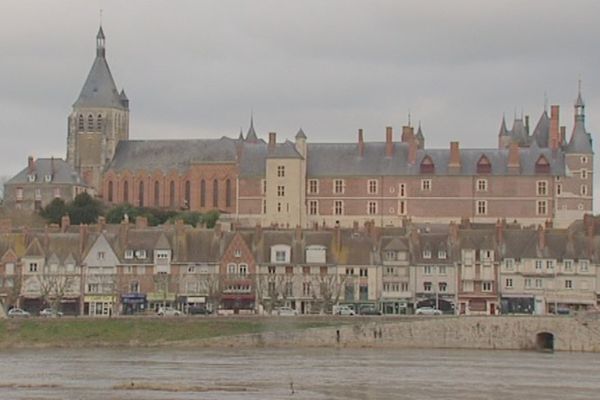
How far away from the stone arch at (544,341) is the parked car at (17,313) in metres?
25.5

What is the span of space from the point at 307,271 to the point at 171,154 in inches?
2181

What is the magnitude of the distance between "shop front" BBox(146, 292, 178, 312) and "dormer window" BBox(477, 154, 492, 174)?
135 ft

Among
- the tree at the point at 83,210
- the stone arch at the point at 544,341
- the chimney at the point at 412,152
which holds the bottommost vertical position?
the stone arch at the point at 544,341

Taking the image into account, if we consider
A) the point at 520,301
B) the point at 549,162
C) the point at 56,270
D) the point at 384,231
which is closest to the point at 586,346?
the point at 520,301

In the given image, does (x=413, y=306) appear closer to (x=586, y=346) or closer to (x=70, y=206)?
(x=586, y=346)

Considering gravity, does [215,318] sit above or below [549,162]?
below

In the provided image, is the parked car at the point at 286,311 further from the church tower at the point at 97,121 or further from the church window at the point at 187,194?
the church tower at the point at 97,121

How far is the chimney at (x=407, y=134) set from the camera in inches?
5300

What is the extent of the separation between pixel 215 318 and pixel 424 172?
52260 mm

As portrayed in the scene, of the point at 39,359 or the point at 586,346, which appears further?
the point at 586,346

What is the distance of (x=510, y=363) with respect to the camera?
7000 cm

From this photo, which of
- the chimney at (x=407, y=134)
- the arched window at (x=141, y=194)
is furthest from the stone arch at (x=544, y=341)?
the arched window at (x=141, y=194)

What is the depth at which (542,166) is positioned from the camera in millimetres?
128500

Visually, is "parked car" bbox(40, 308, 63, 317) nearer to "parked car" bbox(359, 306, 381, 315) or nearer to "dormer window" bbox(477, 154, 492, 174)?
"parked car" bbox(359, 306, 381, 315)
